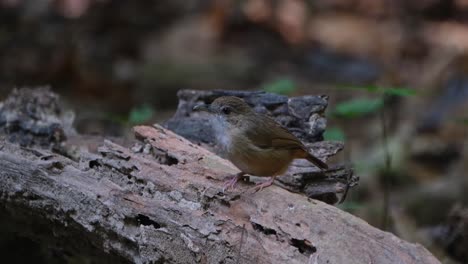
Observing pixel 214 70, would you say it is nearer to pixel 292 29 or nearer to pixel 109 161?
pixel 292 29

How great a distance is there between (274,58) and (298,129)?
5867mm

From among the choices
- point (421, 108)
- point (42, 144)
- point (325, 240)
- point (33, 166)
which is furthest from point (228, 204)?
point (421, 108)

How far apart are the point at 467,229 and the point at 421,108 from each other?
4.12 meters

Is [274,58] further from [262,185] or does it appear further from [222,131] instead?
[262,185]

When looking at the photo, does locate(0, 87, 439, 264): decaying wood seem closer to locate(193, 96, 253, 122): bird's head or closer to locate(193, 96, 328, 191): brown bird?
locate(193, 96, 328, 191): brown bird

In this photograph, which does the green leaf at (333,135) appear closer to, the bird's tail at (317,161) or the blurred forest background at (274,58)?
the bird's tail at (317,161)

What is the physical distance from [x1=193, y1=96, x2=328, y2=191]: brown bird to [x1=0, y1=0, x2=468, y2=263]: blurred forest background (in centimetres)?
348

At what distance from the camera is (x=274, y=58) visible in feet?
32.9

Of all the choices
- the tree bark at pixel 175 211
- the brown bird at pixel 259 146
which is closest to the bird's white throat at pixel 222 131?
the brown bird at pixel 259 146

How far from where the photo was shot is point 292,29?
1030 cm

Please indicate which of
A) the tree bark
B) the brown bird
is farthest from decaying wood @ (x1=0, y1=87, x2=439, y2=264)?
the brown bird

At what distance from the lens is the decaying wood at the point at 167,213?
3146 millimetres

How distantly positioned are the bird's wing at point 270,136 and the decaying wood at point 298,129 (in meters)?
0.20

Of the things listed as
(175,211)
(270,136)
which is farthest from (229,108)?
(175,211)
